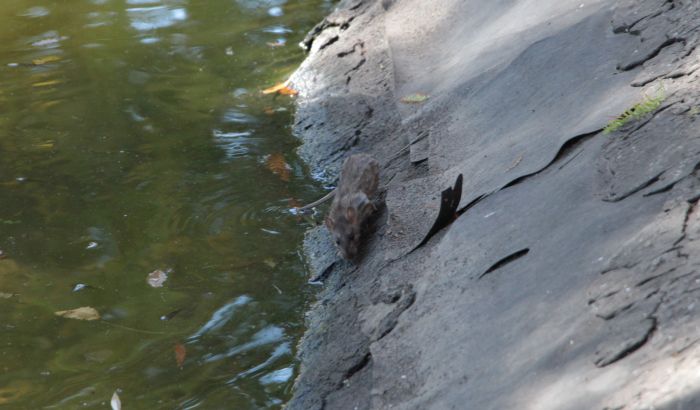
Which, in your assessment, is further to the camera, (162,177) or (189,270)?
(162,177)

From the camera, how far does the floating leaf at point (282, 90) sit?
24.4ft

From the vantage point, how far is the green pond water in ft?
14.6

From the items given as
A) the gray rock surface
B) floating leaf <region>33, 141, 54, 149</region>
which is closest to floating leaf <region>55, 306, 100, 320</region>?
the gray rock surface

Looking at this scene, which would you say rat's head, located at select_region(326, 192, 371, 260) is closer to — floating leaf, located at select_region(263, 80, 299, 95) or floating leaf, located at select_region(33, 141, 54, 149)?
floating leaf, located at select_region(263, 80, 299, 95)

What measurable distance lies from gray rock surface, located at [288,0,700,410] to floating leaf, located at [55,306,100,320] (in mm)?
1192

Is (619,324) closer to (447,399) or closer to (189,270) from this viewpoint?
(447,399)

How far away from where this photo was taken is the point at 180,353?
4492mm

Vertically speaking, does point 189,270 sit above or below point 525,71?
below

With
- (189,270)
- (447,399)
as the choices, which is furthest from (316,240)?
(447,399)

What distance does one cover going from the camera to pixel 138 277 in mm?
5137

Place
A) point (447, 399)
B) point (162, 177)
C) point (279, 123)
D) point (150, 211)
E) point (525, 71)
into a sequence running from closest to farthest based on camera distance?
point (447, 399) → point (525, 71) → point (150, 211) → point (162, 177) → point (279, 123)

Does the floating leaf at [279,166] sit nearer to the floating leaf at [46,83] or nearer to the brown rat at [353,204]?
the brown rat at [353,204]

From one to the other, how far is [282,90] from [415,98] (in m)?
1.89

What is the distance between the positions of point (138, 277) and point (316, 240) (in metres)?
1.04
